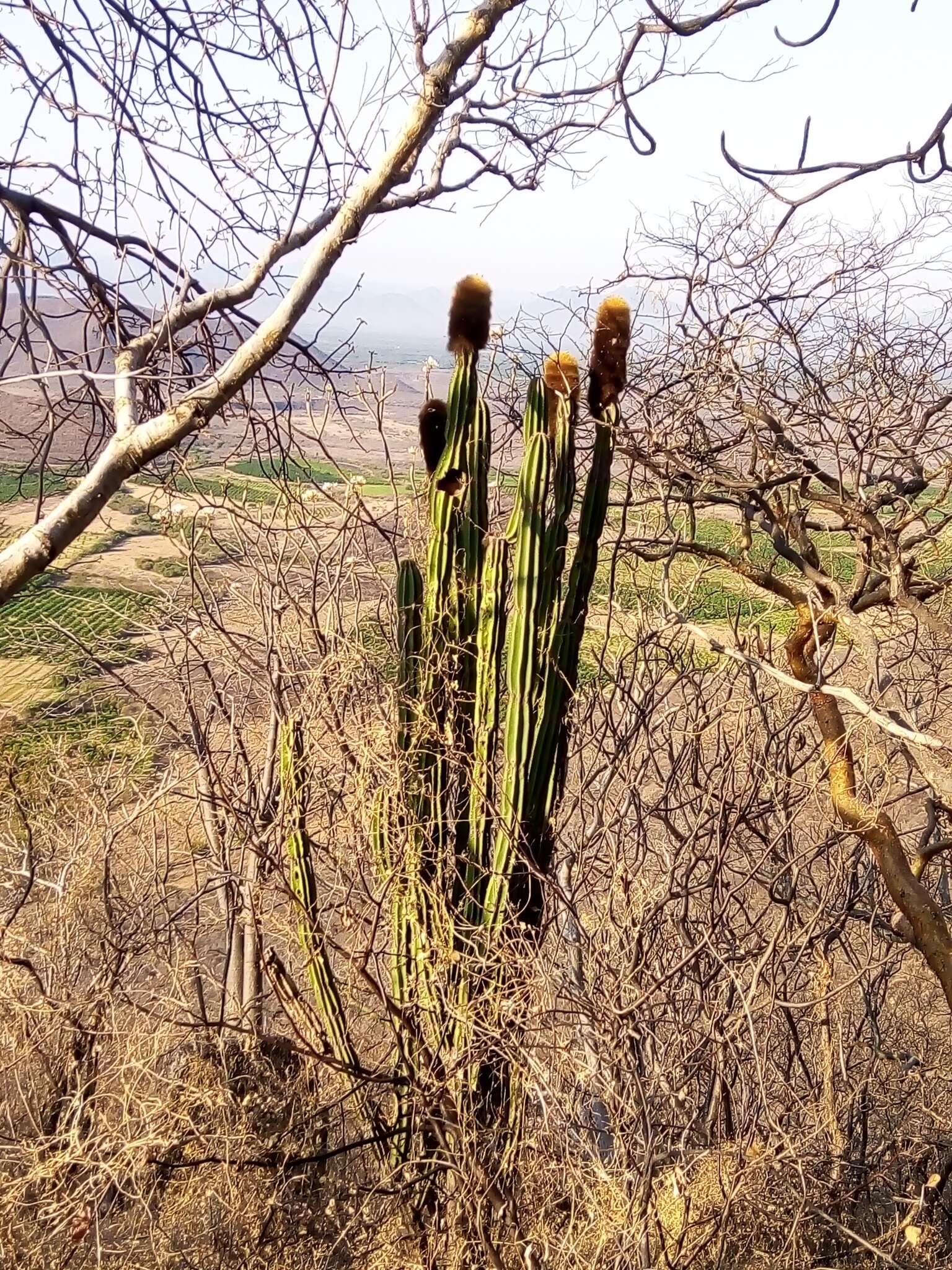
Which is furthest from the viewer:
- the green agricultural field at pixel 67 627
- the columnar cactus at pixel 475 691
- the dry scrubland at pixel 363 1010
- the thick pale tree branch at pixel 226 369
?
the green agricultural field at pixel 67 627

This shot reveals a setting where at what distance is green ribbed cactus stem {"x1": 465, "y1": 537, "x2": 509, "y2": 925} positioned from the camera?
371 cm

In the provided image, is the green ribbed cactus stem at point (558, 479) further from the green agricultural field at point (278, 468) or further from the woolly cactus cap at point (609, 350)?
the green agricultural field at point (278, 468)

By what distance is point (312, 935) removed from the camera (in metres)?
3.92

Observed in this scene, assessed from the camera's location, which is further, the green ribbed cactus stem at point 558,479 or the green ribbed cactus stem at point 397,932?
the green ribbed cactus stem at point 397,932

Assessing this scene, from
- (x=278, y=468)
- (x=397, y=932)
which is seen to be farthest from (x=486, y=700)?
(x=278, y=468)

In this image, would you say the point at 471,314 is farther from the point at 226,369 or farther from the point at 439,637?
the point at 226,369

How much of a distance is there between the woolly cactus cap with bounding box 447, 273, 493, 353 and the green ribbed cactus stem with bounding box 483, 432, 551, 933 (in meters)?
0.50

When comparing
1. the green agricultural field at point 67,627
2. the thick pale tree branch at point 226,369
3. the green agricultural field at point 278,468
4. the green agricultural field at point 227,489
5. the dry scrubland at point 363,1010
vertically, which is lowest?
the dry scrubland at point 363,1010

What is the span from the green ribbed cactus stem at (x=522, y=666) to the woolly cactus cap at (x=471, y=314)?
502mm

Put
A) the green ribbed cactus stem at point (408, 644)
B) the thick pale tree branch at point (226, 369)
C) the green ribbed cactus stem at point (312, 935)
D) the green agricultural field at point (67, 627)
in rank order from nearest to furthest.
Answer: the thick pale tree branch at point (226, 369) < the green ribbed cactus stem at point (408, 644) < the green ribbed cactus stem at point (312, 935) < the green agricultural field at point (67, 627)

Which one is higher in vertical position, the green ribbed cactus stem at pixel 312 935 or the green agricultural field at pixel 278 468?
the green agricultural field at pixel 278 468

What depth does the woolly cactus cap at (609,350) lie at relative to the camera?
3627mm

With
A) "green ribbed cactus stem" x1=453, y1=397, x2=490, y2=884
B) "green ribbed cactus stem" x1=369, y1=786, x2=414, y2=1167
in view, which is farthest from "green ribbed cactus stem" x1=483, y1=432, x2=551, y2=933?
"green ribbed cactus stem" x1=369, y1=786, x2=414, y2=1167

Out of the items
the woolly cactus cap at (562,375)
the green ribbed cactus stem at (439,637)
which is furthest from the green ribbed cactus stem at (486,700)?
the woolly cactus cap at (562,375)
